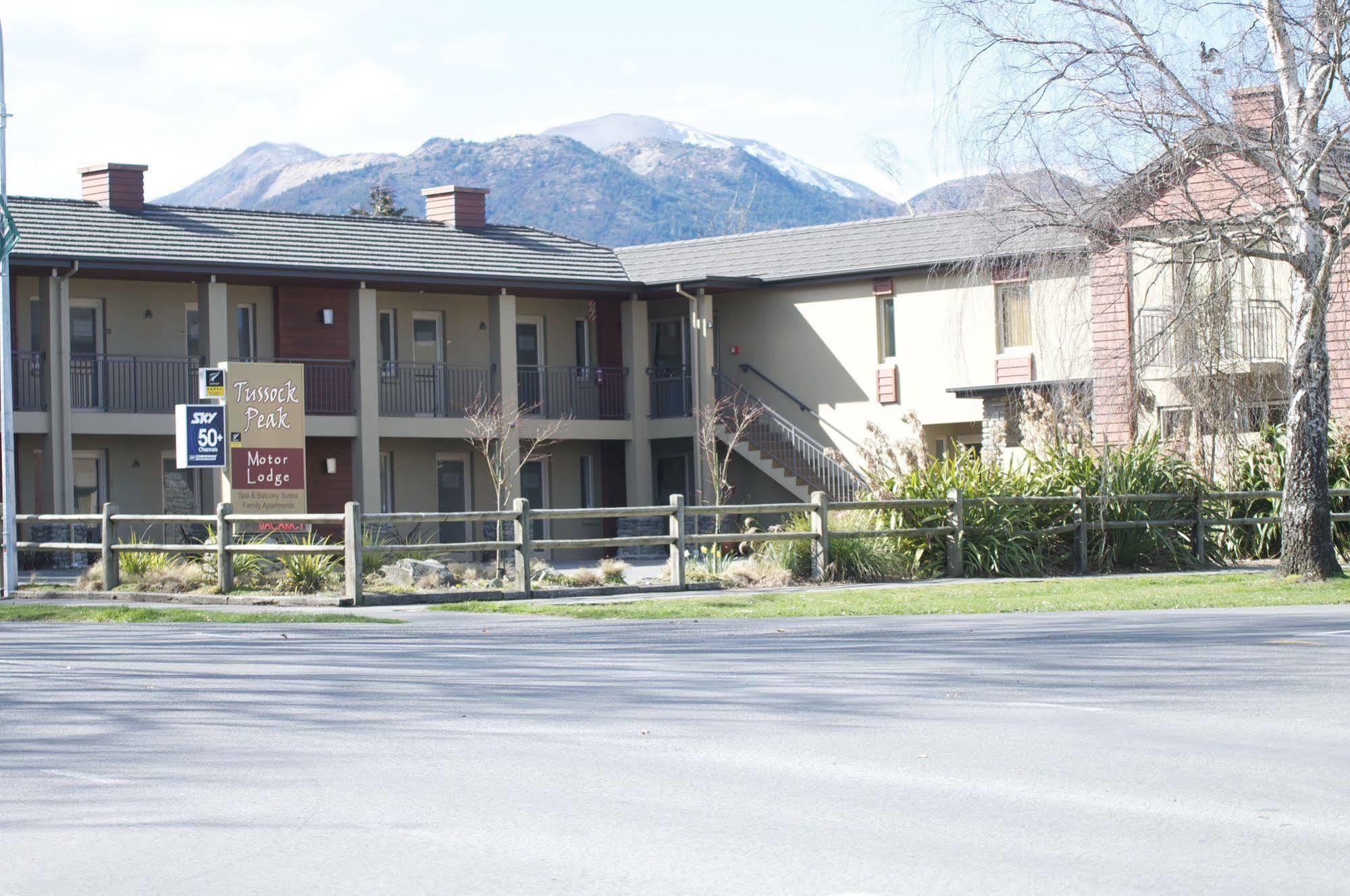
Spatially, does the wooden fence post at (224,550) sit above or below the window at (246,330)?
below

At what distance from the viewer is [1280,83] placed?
19.9 meters

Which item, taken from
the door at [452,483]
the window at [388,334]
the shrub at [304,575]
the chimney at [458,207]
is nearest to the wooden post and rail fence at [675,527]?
the shrub at [304,575]

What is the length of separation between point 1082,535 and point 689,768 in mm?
17674

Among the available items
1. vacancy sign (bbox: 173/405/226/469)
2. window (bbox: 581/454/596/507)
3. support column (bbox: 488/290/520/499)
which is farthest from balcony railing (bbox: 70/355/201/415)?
window (bbox: 581/454/596/507)

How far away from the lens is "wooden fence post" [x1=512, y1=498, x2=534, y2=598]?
2112 centimetres

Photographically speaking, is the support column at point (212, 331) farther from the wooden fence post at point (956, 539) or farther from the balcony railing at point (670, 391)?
the wooden fence post at point (956, 539)

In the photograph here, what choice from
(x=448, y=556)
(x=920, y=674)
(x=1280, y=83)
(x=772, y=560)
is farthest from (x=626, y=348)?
(x=920, y=674)

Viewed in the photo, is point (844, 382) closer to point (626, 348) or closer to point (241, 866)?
point (626, 348)

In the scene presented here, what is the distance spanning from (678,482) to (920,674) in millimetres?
26113

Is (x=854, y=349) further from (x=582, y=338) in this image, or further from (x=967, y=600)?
(x=967, y=600)

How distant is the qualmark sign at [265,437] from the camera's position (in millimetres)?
23344

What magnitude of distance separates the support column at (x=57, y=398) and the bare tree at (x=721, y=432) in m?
11.8

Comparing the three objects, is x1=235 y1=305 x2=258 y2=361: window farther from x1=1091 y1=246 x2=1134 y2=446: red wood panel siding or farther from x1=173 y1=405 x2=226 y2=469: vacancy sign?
x1=1091 y1=246 x2=1134 y2=446: red wood panel siding

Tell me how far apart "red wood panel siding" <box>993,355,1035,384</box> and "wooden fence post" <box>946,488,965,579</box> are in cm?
819
